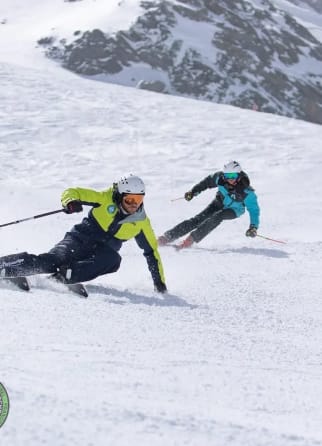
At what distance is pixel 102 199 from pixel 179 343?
7.12 ft

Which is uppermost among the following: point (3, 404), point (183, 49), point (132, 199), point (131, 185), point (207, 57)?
point (3, 404)

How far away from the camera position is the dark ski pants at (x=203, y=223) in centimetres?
877

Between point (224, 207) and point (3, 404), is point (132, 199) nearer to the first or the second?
point (224, 207)

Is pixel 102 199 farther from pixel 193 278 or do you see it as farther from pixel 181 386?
pixel 181 386

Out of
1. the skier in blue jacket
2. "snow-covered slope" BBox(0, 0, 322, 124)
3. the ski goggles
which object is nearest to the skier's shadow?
the skier in blue jacket

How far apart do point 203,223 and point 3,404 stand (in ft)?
21.1

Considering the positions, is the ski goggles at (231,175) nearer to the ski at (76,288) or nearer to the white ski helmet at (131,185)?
the white ski helmet at (131,185)

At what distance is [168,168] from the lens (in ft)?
48.8

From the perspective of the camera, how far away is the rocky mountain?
65375 millimetres

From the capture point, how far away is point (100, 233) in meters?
6.03

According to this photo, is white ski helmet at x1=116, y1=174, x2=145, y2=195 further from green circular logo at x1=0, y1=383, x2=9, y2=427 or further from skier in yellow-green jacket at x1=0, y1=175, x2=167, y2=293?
green circular logo at x1=0, y1=383, x2=9, y2=427

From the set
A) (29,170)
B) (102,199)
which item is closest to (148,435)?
(102,199)

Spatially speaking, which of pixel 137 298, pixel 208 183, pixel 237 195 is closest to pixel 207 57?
pixel 208 183

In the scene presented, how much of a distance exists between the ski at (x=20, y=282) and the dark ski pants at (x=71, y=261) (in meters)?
0.12
